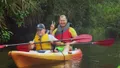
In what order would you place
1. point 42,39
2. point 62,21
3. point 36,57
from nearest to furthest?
point 36,57, point 42,39, point 62,21

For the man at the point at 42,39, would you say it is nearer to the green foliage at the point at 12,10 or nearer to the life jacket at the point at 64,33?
the life jacket at the point at 64,33

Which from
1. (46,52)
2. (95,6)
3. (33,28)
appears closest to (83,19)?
(95,6)

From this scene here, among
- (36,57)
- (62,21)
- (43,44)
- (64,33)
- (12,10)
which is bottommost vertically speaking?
(36,57)

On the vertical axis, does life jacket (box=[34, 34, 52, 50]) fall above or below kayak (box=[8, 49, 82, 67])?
above

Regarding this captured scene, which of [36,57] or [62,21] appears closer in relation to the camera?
[36,57]

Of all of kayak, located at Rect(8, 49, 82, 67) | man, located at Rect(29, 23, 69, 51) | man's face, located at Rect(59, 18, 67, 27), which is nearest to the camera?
kayak, located at Rect(8, 49, 82, 67)

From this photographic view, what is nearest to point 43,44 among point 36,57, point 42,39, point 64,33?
point 42,39

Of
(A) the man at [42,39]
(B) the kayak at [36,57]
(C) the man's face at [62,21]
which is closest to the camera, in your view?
(B) the kayak at [36,57]

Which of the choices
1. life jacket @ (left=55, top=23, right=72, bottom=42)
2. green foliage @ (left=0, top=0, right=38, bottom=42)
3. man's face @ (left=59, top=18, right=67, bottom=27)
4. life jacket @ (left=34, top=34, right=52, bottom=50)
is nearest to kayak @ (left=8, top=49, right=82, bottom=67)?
life jacket @ (left=34, top=34, right=52, bottom=50)

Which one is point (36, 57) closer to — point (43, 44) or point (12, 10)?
point (43, 44)

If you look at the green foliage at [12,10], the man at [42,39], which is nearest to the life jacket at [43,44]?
the man at [42,39]

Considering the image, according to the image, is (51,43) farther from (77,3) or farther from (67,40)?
(77,3)

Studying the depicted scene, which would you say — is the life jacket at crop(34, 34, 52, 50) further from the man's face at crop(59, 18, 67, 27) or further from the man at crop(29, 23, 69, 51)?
the man's face at crop(59, 18, 67, 27)

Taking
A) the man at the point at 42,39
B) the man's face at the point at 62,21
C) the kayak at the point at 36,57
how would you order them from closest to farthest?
the kayak at the point at 36,57, the man at the point at 42,39, the man's face at the point at 62,21
